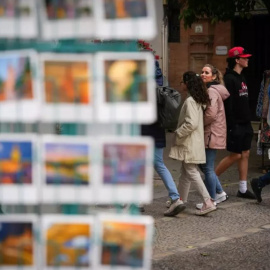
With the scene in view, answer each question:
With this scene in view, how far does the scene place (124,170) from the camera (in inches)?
136

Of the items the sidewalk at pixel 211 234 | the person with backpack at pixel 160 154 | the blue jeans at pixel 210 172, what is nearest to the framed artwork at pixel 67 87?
the sidewalk at pixel 211 234

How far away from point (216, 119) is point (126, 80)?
18.3ft

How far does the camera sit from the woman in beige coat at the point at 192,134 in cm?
837

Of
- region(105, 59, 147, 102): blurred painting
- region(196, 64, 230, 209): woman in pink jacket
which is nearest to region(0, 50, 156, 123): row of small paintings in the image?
region(105, 59, 147, 102): blurred painting

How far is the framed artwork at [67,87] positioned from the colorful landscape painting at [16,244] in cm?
51

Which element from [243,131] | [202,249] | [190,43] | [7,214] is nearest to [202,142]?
[243,131]

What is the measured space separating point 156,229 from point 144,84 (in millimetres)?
4561

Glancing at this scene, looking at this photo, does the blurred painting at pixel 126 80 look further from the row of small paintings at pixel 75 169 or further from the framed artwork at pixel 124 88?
the row of small paintings at pixel 75 169

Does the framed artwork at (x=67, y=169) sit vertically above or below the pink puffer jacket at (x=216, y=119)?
above

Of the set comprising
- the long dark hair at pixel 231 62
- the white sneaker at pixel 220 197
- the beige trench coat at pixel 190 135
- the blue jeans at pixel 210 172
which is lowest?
the white sneaker at pixel 220 197

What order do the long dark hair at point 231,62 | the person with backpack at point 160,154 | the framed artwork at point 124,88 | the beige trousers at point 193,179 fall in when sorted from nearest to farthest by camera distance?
the framed artwork at point 124,88, the person with backpack at point 160,154, the beige trousers at point 193,179, the long dark hair at point 231,62

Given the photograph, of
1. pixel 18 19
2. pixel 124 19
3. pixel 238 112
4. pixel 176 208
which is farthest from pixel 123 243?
pixel 238 112

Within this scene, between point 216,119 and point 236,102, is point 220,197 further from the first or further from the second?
point 236,102

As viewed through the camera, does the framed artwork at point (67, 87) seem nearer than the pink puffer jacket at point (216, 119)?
Yes
